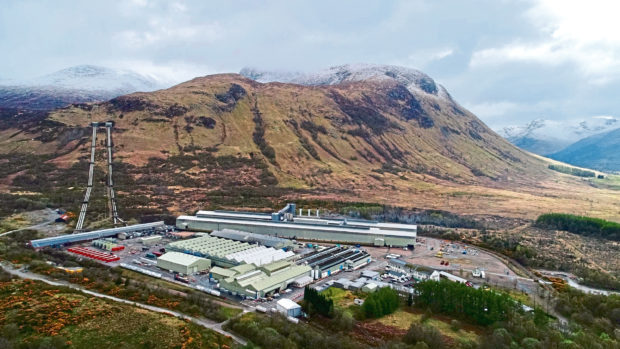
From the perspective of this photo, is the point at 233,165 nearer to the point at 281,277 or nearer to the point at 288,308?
the point at 281,277

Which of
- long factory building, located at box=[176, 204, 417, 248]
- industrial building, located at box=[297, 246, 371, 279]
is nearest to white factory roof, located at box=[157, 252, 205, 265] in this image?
industrial building, located at box=[297, 246, 371, 279]

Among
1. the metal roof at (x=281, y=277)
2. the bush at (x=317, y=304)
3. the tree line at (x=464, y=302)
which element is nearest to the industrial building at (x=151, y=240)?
the metal roof at (x=281, y=277)

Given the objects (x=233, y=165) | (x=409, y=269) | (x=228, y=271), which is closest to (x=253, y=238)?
(x=228, y=271)

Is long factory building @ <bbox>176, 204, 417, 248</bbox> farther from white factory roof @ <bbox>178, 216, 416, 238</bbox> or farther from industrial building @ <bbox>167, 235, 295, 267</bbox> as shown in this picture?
industrial building @ <bbox>167, 235, 295, 267</bbox>

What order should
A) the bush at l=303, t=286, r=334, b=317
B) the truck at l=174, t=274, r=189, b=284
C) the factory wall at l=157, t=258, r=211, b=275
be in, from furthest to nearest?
the factory wall at l=157, t=258, r=211, b=275, the truck at l=174, t=274, r=189, b=284, the bush at l=303, t=286, r=334, b=317

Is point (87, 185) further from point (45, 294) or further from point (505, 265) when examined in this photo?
point (505, 265)

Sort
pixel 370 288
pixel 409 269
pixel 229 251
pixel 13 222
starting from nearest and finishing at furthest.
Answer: pixel 370 288 < pixel 409 269 < pixel 229 251 < pixel 13 222

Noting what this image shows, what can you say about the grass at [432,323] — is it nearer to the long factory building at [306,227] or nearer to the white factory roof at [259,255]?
the white factory roof at [259,255]
